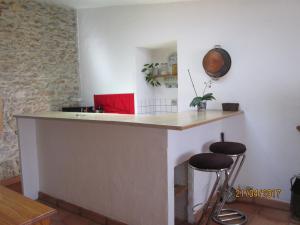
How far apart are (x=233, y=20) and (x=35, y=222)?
261cm

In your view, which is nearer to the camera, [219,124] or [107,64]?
[219,124]

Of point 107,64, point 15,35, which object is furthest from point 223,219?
point 15,35

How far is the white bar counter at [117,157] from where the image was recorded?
194cm

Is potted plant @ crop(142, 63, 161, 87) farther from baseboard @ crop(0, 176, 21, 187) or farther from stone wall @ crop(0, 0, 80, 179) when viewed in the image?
baseboard @ crop(0, 176, 21, 187)

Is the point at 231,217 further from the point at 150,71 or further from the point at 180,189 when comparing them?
the point at 150,71

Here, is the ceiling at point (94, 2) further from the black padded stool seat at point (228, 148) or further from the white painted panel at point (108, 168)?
the black padded stool seat at point (228, 148)

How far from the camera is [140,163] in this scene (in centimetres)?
205

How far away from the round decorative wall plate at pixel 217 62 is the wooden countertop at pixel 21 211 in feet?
7.49

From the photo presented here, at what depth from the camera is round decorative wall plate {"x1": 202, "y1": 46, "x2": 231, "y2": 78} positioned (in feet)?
9.05

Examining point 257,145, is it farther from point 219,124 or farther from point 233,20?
point 233,20

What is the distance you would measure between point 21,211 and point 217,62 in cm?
236

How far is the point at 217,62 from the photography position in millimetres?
2783

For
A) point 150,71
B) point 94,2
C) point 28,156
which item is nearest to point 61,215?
point 28,156

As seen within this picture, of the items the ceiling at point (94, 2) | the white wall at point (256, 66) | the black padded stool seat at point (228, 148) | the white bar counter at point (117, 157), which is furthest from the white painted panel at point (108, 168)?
the ceiling at point (94, 2)
